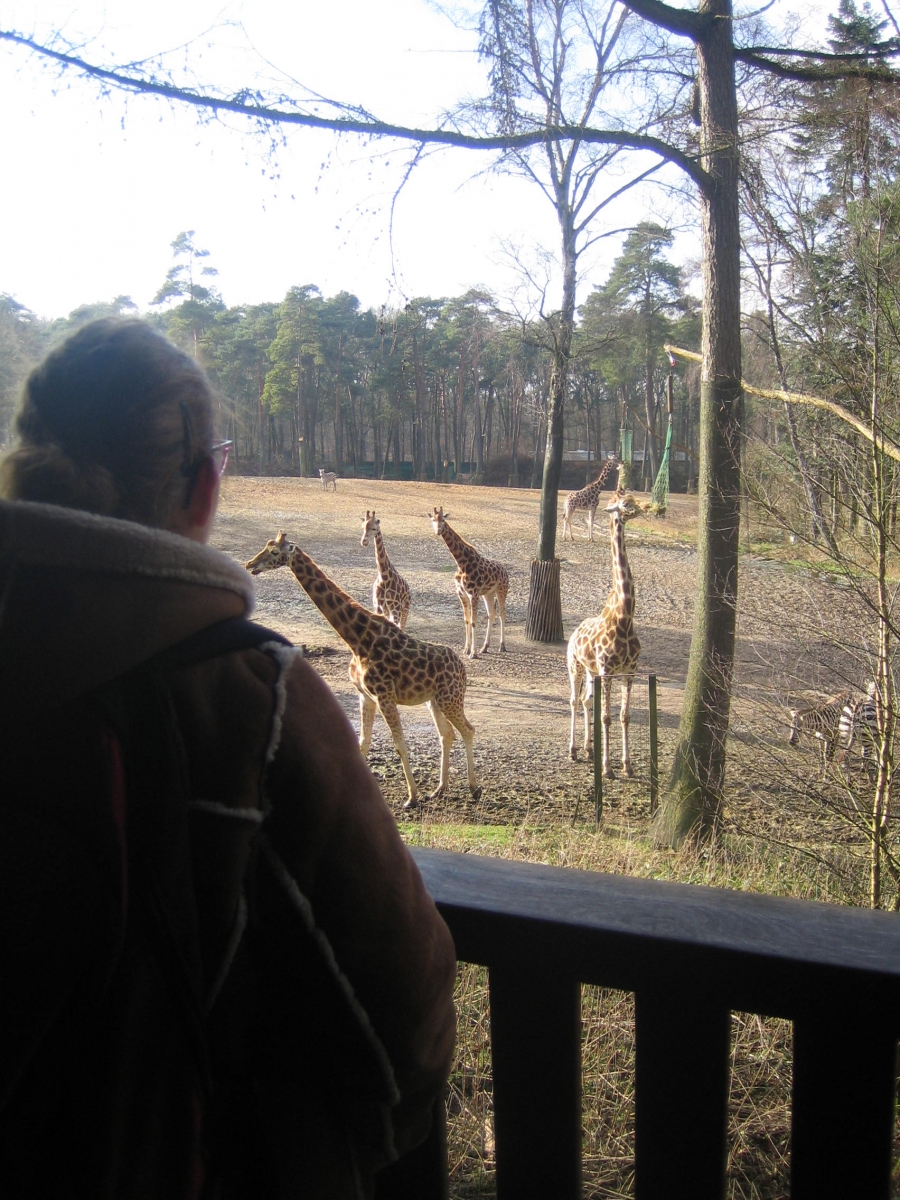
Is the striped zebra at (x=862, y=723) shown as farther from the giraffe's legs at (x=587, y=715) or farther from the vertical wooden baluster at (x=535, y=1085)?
the vertical wooden baluster at (x=535, y=1085)

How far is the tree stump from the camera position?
988 centimetres

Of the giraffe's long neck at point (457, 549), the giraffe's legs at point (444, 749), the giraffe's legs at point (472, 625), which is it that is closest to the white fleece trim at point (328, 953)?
the giraffe's legs at point (444, 749)

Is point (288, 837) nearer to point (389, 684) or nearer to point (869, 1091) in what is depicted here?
point (869, 1091)

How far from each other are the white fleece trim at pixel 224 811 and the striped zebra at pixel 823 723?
11.3ft

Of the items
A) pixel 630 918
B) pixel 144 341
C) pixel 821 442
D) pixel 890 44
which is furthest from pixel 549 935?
pixel 890 44

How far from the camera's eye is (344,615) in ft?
17.8

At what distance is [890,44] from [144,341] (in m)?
4.33

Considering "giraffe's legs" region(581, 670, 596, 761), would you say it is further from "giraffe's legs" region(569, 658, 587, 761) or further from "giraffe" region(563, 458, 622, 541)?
"giraffe" region(563, 458, 622, 541)

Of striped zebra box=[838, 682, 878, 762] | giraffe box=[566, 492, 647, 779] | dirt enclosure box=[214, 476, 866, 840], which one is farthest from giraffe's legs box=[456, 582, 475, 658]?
striped zebra box=[838, 682, 878, 762]

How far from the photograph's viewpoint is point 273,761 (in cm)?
72

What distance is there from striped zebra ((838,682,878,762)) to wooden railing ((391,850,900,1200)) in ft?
9.53

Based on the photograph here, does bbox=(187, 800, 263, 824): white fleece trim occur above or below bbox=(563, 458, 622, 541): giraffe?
below

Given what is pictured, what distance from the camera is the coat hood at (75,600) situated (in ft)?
2.12

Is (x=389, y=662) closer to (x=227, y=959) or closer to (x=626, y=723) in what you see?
(x=626, y=723)
